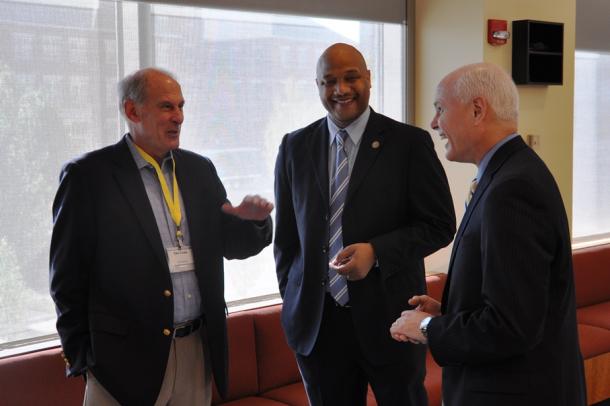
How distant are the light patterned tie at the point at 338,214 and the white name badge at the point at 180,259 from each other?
1.64 feet

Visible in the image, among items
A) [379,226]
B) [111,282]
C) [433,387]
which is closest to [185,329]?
[111,282]

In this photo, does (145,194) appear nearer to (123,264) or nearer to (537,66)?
(123,264)

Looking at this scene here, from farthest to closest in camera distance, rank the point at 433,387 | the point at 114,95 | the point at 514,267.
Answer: the point at 433,387 → the point at 114,95 → the point at 514,267

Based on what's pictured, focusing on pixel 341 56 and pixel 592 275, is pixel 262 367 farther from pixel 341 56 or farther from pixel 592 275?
pixel 592 275

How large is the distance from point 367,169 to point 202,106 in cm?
148

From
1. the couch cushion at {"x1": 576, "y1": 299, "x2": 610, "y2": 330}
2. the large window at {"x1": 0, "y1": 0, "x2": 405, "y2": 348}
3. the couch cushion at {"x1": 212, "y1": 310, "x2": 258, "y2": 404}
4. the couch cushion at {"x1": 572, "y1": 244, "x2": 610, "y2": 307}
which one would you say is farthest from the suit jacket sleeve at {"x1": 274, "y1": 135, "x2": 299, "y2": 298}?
the couch cushion at {"x1": 572, "y1": 244, "x2": 610, "y2": 307}

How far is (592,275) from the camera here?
5426 mm

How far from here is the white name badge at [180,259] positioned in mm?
2348

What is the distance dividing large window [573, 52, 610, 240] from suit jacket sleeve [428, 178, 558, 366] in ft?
14.2

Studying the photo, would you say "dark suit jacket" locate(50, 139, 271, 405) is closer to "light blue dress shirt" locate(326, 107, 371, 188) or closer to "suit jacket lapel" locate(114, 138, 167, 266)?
Result: "suit jacket lapel" locate(114, 138, 167, 266)

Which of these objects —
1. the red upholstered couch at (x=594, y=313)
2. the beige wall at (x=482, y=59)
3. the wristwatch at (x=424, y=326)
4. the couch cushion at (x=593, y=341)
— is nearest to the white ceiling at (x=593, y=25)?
the beige wall at (x=482, y=59)

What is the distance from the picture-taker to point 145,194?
235 centimetres

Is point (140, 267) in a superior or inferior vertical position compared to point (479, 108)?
inferior

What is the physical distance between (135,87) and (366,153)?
78cm
